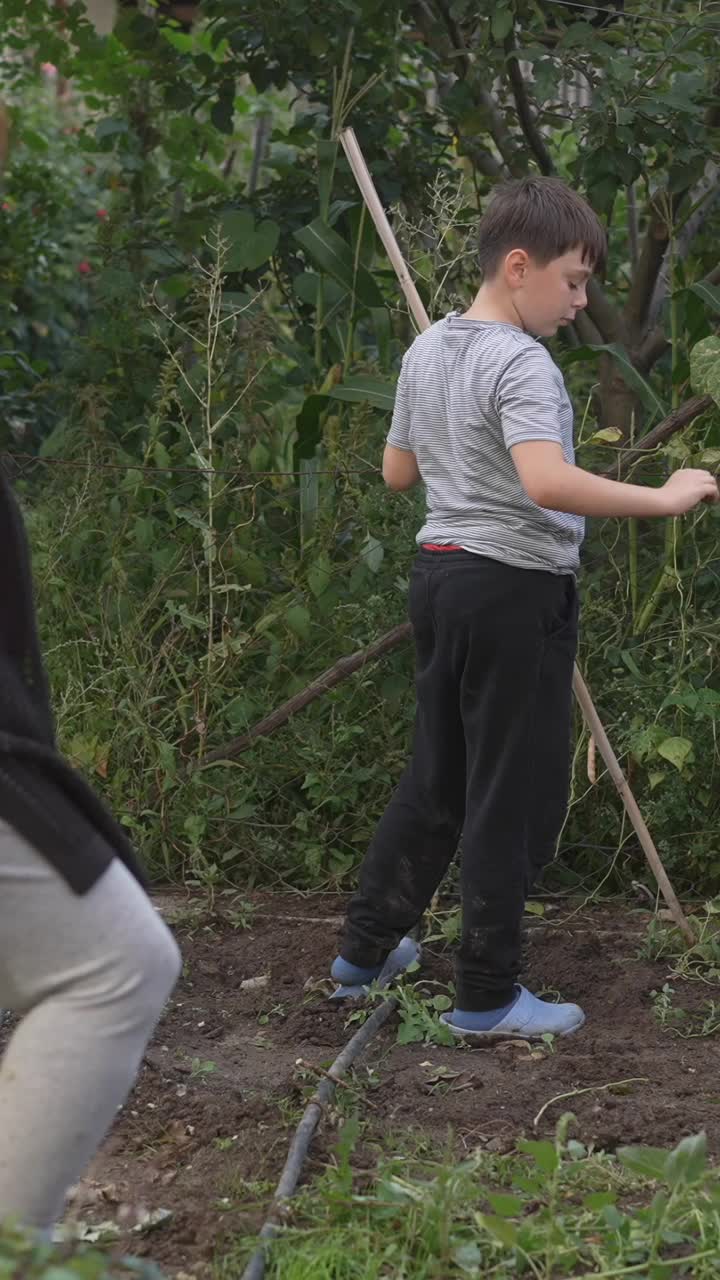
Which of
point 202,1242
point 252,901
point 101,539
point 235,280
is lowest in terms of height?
point 252,901

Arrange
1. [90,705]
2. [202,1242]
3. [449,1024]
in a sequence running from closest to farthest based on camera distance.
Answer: [202,1242] < [449,1024] < [90,705]

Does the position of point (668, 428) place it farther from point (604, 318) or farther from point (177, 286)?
point (177, 286)

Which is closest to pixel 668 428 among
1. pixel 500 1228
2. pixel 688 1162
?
pixel 688 1162

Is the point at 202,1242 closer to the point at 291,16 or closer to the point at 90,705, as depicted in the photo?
the point at 90,705

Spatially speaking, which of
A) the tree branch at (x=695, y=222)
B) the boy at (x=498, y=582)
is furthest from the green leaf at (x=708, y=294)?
the boy at (x=498, y=582)

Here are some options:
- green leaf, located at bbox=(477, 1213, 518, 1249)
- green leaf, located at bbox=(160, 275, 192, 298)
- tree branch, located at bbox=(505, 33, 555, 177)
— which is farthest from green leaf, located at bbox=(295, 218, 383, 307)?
green leaf, located at bbox=(477, 1213, 518, 1249)

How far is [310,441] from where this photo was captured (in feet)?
14.5

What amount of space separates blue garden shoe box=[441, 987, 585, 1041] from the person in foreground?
173 centimetres

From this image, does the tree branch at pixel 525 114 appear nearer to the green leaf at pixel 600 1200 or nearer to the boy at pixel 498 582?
the boy at pixel 498 582

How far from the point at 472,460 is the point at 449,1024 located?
1.14 meters

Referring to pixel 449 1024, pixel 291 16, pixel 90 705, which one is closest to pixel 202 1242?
pixel 449 1024

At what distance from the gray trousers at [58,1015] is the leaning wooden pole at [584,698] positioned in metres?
1.93

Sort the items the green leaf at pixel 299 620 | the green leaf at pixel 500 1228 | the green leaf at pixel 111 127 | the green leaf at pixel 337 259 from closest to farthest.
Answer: the green leaf at pixel 500 1228, the green leaf at pixel 299 620, the green leaf at pixel 337 259, the green leaf at pixel 111 127

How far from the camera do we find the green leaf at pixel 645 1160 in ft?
7.58
